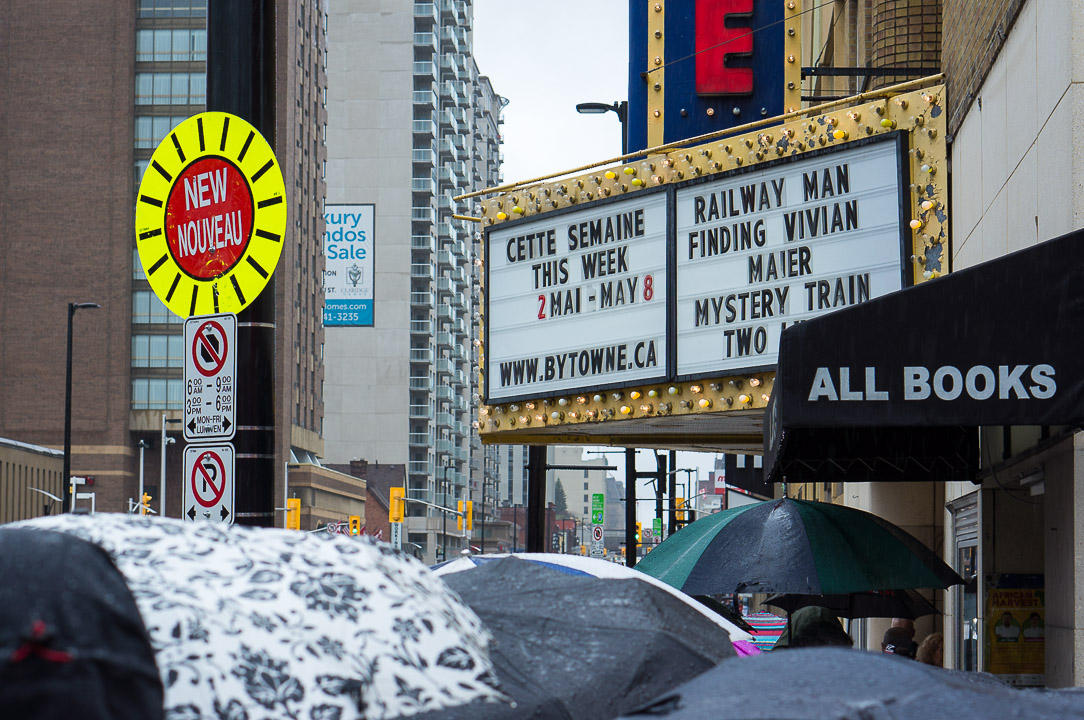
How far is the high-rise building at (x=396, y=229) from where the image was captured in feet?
422

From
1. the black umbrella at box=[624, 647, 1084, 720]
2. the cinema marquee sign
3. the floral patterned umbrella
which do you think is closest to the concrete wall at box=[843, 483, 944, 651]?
the cinema marquee sign

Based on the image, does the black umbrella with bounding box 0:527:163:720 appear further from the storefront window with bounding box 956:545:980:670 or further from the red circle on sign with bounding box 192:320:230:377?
the storefront window with bounding box 956:545:980:670

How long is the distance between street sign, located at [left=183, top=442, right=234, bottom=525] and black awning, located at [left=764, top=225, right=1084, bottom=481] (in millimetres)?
3340

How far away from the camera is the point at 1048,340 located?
6.36m

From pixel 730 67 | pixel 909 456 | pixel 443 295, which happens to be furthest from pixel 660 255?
pixel 443 295

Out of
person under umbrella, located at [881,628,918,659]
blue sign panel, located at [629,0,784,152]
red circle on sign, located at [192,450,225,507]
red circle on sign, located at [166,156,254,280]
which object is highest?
blue sign panel, located at [629,0,784,152]

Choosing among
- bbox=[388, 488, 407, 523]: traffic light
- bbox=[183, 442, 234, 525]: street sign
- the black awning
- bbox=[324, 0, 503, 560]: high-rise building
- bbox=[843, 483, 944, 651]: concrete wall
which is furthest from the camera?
bbox=[324, 0, 503, 560]: high-rise building

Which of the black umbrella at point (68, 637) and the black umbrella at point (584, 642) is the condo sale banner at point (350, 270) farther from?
the black umbrella at point (68, 637)

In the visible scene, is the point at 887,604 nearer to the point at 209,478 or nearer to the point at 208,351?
the point at 209,478

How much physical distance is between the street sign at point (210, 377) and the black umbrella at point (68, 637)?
545 cm

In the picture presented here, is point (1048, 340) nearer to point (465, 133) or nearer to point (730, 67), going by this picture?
point (730, 67)

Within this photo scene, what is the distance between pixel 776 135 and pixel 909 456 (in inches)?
118

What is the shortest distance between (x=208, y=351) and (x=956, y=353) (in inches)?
172

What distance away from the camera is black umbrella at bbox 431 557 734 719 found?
3.61m
